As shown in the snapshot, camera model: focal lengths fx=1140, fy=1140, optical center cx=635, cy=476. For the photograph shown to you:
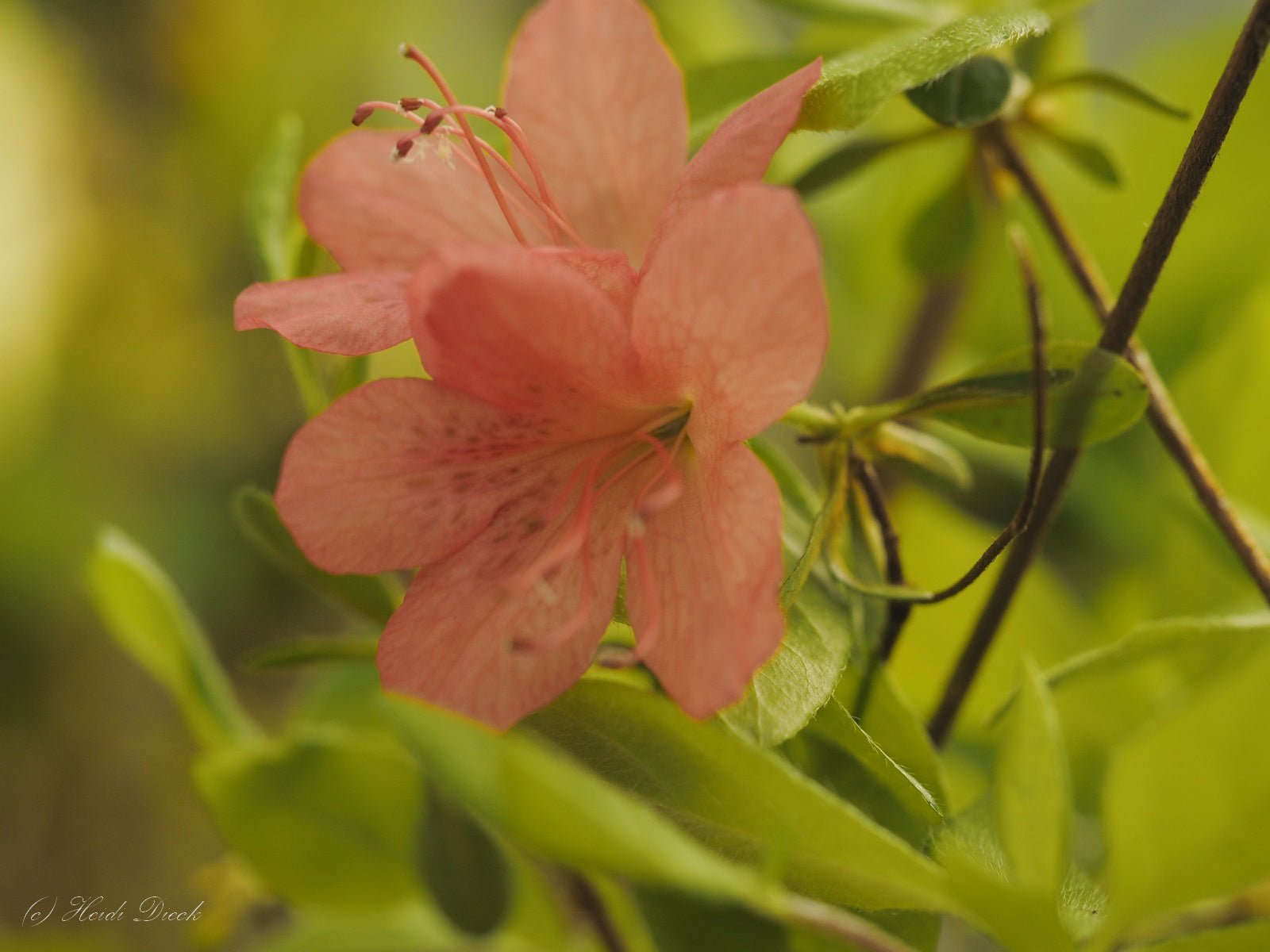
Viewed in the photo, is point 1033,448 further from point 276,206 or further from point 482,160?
point 276,206

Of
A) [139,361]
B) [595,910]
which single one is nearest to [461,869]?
[595,910]

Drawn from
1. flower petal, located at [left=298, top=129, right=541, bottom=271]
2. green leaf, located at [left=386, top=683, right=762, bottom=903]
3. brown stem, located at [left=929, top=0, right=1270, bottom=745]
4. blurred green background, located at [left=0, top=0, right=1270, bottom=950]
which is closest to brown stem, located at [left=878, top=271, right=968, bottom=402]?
blurred green background, located at [left=0, top=0, right=1270, bottom=950]

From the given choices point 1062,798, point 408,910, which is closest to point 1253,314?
point 1062,798

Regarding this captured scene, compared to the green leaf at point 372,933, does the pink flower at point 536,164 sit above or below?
above

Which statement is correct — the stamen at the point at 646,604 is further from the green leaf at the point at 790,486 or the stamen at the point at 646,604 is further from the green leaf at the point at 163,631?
the green leaf at the point at 163,631

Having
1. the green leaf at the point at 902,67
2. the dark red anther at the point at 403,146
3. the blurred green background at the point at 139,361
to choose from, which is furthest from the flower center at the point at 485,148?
the blurred green background at the point at 139,361

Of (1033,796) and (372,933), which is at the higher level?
(1033,796)
